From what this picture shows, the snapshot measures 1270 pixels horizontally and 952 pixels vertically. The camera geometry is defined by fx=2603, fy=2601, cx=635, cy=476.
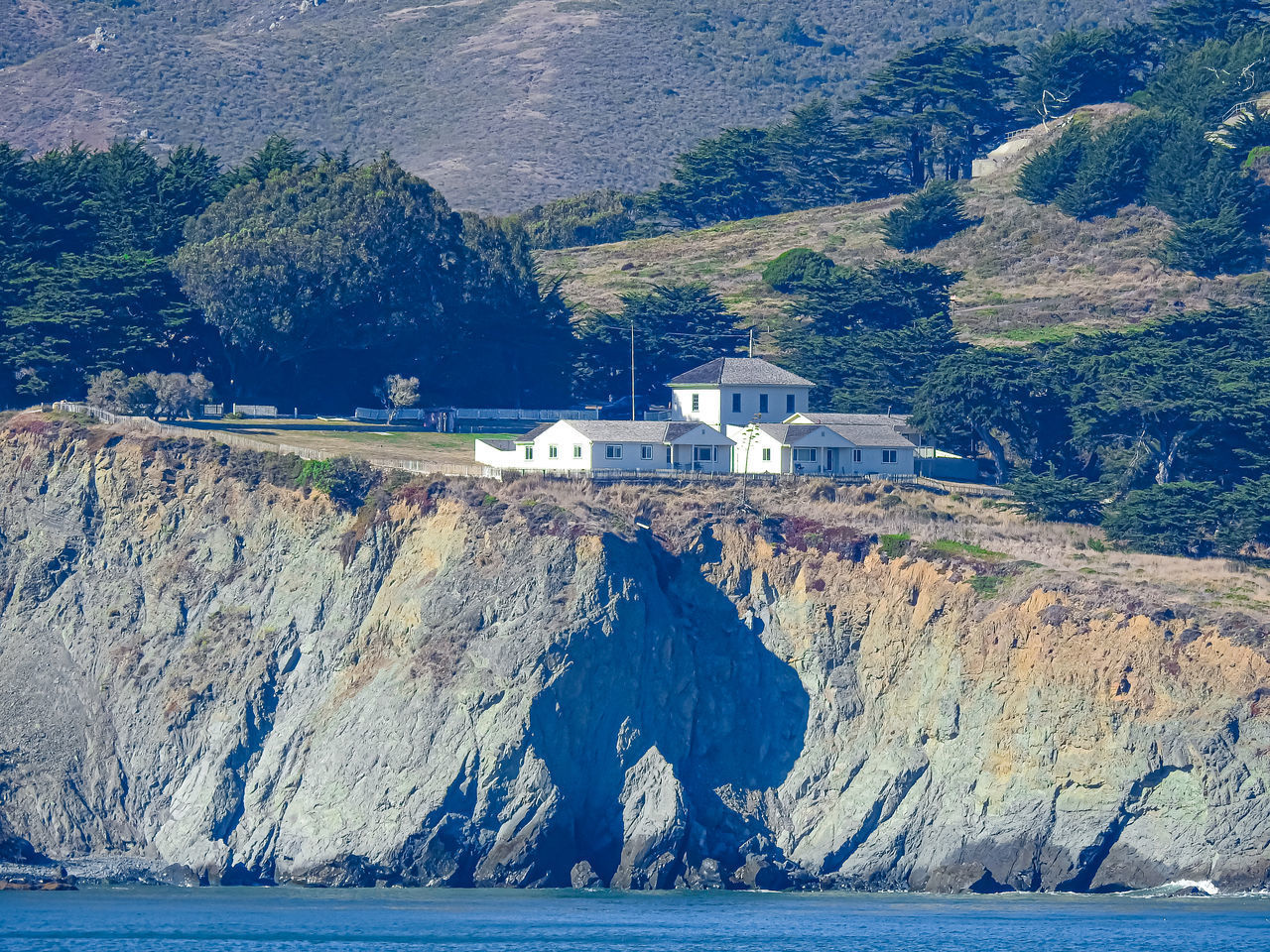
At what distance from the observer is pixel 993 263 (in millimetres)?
159000

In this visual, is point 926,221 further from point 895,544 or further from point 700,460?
point 895,544

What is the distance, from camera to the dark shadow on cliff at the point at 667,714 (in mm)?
91312

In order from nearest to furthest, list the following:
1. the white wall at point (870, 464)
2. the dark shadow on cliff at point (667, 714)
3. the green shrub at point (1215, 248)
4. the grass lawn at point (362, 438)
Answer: the dark shadow on cliff at point (667, 714) < the grass lawn at point (362, 438) < the white wall at point (870, 464) < the green shrub at point (1215, 248)

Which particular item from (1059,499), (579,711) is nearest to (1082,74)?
(1059,499)

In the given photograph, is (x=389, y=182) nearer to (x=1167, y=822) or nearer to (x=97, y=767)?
(x=97, y=767)

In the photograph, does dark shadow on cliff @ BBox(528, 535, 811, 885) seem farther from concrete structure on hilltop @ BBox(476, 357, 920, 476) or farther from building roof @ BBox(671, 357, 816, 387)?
building roof @ BBox(671, 357, 816, 387)

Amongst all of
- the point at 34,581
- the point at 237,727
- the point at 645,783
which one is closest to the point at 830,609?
the point at 645,783

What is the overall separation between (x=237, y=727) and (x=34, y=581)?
1277 cm

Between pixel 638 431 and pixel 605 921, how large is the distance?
33000 millimetres

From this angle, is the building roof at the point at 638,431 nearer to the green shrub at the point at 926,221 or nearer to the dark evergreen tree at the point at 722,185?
the green shrub at the point at 926,221

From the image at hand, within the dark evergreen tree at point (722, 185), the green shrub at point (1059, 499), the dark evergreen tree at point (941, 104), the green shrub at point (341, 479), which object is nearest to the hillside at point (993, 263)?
the dark evergreen tree at point (722, 185)

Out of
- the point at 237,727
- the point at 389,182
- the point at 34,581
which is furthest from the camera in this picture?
the point at 389,182

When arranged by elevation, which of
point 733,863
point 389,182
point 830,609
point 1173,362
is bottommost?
point 733,863

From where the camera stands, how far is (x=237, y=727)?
312 ft
